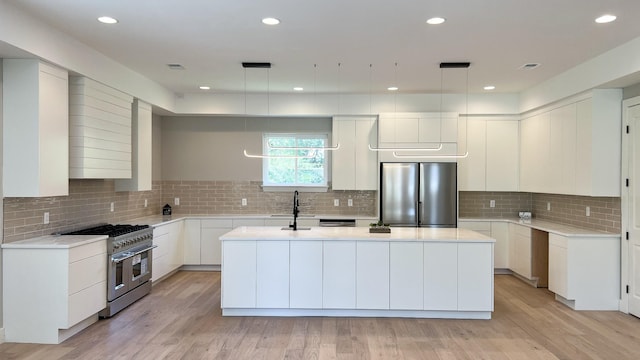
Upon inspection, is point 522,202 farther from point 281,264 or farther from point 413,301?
point 281,264

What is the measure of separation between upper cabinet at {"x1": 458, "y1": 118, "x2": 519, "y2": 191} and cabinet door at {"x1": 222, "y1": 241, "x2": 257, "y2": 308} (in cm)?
378

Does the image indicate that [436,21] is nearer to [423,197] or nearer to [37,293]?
[423,197]

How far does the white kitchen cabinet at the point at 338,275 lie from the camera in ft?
15.3

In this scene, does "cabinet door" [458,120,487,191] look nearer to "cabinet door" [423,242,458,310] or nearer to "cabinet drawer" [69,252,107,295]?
"cabinet door" [423,242,458,310]

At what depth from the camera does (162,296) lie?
556 centimetres

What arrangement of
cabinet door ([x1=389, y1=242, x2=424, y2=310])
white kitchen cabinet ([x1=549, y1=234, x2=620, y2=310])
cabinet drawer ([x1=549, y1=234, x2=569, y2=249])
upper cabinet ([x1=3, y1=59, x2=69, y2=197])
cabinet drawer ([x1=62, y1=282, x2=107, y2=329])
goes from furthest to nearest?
cabinet drawer ([x1=549, y1=234, x2=569, y2=249]), white kitchen cabinet ([x1=549, y1=234, x2=620, y2=310]), cabinet door ([x1=389, y1=242, x2=424, y2=310]), cabinet drawer ([x1=62, y1=282, x2=107, y2=329]), upper cabinet ([x1=3, y1=59, x2=69, y2=197])

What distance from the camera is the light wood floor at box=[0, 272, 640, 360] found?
374 centimetres

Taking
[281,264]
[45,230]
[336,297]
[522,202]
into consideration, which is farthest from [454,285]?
[45,230]

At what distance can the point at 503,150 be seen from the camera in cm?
696

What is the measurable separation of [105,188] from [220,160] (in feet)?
7.09

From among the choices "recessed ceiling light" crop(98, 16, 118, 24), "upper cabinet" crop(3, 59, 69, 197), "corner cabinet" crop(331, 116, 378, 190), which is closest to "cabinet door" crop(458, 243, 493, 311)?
"corner cabinet" crop(331, 116, 378, 190)

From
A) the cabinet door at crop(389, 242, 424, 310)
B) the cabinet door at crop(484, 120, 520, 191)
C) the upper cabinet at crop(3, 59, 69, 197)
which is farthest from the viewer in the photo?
the cabinet door at crop(484, 120, 520, 191)

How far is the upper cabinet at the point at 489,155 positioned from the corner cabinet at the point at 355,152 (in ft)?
4.49

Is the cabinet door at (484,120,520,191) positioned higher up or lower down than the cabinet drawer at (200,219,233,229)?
higher up
